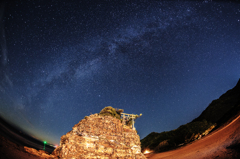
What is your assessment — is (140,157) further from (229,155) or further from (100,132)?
(229,155)

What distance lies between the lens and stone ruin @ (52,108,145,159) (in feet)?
45.8

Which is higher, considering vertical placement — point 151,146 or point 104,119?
point 104,119

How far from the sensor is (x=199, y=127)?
81.2 ft

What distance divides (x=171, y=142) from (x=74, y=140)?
25.7m

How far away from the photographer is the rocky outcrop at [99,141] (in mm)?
14000

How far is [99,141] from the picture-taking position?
51.3 ft

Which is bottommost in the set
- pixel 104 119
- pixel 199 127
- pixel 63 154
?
pixel 199 127

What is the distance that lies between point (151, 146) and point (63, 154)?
2730 cm

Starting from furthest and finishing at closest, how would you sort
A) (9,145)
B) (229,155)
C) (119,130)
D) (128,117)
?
(128,117), (119,130), (229,155), (9,145)

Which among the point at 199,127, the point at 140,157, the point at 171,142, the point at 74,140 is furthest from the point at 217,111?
the point at 74,140

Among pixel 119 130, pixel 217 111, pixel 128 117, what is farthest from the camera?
pixel 217 111

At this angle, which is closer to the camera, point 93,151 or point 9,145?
point 9,145

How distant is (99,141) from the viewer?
15.6 metres

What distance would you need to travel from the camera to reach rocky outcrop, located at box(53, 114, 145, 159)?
14.0 metres
